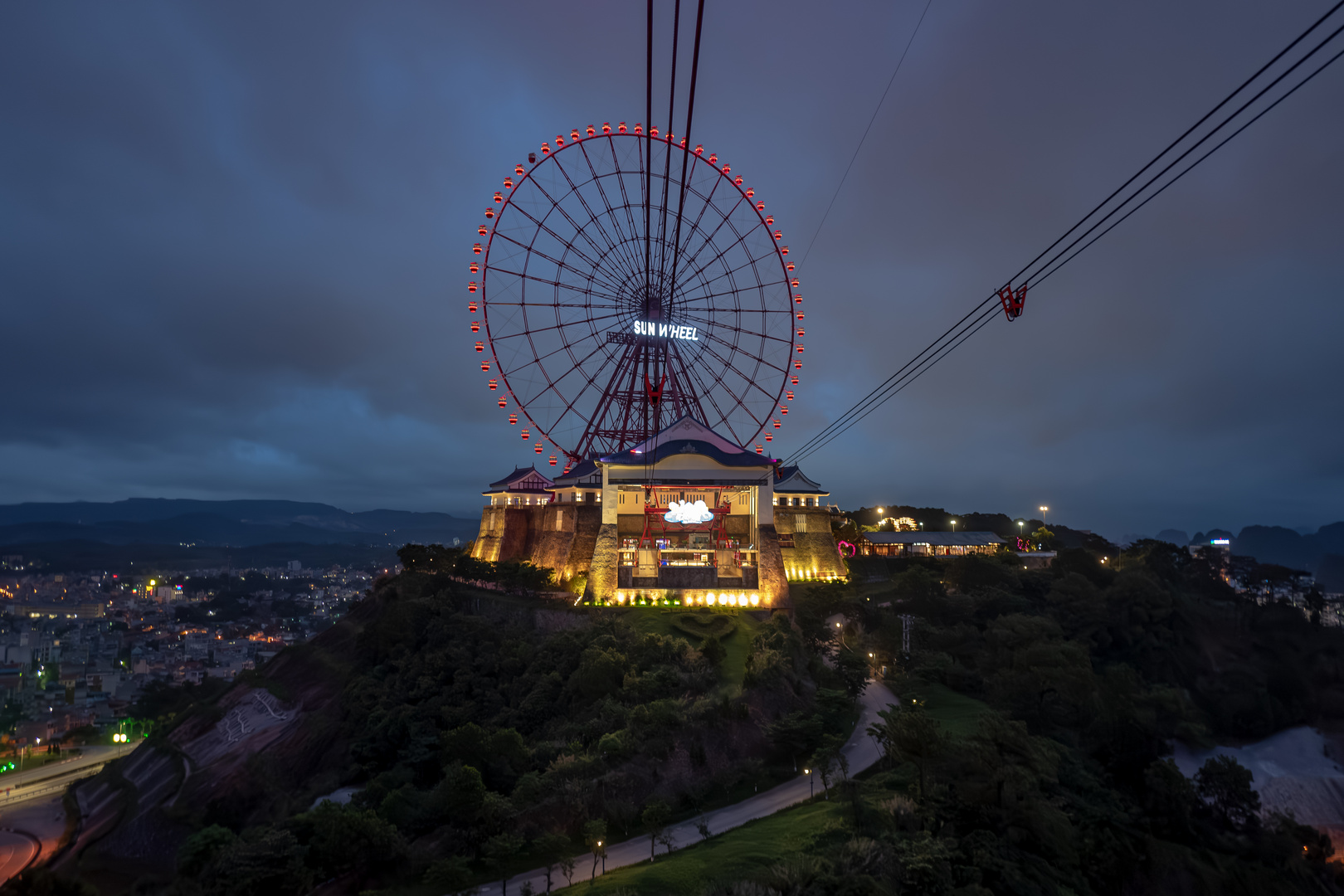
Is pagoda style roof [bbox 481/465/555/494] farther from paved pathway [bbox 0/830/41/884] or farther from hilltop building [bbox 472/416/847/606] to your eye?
paved pathway [bbox 0/830/41/884]

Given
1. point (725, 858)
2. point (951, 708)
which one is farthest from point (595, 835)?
point (951, 708)

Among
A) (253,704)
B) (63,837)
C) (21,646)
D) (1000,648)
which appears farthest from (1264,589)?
(21,646)

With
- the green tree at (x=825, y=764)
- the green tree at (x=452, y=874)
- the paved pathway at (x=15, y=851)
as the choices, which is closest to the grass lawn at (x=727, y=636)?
the green tree at (x=825, y=764)

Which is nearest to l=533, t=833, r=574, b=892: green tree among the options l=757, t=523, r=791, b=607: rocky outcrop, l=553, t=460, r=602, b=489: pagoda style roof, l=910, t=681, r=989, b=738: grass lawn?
l=910, t=681, r=989, b=738: grass lawn

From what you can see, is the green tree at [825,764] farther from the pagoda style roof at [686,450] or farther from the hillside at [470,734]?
the pagoda style roof at [686,450]

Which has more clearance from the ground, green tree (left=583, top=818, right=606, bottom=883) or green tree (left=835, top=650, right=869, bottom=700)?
green tree (left=835, top=650, right=869, bottom=700)

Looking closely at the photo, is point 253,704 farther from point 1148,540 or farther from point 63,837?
point 1148,540

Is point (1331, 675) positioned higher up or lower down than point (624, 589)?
lower down

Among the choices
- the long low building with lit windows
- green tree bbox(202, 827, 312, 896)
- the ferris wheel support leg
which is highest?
the long low building with lit windows
